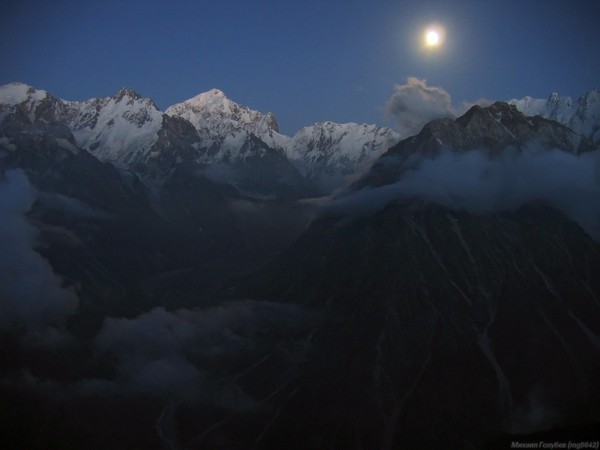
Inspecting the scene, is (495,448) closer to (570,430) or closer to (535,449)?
(535,449)

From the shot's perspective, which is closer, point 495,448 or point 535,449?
point 535,449

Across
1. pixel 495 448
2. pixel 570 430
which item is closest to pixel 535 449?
pixel 495 448

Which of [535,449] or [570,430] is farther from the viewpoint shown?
[570,430]
